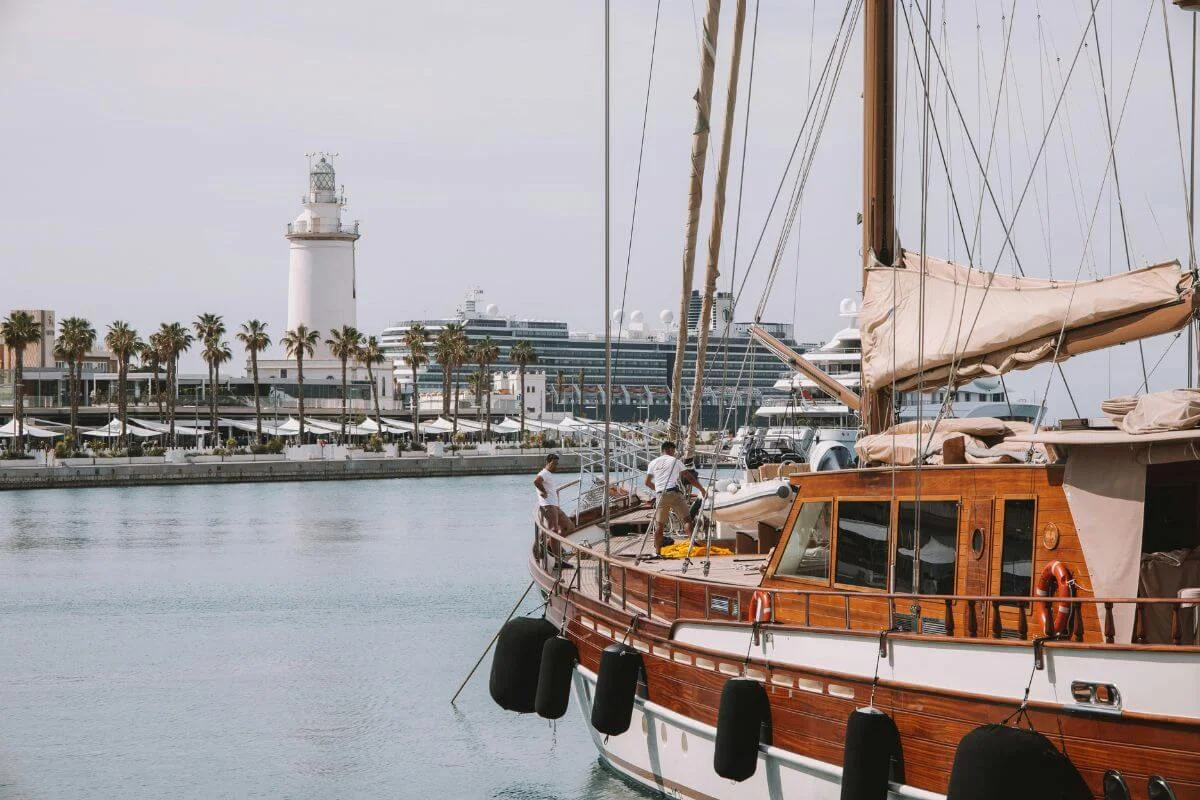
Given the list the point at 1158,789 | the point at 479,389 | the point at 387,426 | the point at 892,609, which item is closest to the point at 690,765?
the point at 892,609

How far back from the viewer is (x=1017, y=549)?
31.3ft

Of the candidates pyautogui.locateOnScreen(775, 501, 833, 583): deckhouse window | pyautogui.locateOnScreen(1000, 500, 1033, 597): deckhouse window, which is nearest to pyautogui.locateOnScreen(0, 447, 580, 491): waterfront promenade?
pyautogui.locateOnScreen(775, 501, 833, 583): deckhouse window

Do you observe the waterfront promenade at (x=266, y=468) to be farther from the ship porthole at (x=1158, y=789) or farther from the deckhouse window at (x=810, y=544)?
the ship porthole at (x=1158, y=789)

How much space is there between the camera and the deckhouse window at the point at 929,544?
996 centimetres

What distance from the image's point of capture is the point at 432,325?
6708 inches

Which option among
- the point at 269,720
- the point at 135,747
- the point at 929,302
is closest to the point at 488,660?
the point at 269,720

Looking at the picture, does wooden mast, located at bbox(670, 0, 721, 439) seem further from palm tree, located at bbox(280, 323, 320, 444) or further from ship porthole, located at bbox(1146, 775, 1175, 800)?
palm tree, located at bbox(280, 323, 320, 444)

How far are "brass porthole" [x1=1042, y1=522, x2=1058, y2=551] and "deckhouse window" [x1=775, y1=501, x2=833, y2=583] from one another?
1958 mm

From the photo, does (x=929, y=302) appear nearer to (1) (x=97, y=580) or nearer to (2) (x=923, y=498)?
(2) (x=923, y=498)

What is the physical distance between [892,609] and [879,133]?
17.4 ft

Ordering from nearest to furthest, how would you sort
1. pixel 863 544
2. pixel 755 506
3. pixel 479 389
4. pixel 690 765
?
pixel 863 544 < pixel 690 765 < pixel 755 506 < pixel 479 389

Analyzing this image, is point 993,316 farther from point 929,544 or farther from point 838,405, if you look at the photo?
point 838,405

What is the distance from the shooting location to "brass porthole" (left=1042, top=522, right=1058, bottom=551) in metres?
9.25

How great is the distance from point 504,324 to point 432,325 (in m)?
12.9
